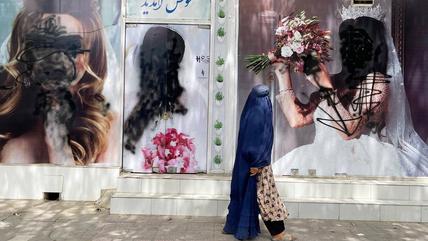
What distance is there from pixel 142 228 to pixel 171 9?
9.94ft

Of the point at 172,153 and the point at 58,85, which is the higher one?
the point at 58,85

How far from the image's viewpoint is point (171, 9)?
7676 millimetres

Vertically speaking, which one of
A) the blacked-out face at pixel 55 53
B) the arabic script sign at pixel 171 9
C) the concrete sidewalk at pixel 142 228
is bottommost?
the concrete sidewalk at pixel 142 228

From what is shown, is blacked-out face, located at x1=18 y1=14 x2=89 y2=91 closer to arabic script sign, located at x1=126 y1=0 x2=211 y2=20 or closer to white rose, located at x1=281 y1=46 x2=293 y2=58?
arabic script sign, located at x1=126 y1=0 x2=211 y2=20

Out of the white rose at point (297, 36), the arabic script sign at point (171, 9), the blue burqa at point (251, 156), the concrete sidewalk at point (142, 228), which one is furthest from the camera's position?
the arabic script sign at point (171, 9)

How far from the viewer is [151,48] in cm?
768

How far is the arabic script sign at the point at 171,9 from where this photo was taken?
7680 millimetres

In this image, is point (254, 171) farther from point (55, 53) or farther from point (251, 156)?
point (55, 53)

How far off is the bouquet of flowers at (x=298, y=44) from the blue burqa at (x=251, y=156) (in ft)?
5.48

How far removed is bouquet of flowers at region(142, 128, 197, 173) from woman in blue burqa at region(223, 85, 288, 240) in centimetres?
173

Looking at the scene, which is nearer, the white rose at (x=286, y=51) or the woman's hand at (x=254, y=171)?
the woman's hand at (x=254, y=171)

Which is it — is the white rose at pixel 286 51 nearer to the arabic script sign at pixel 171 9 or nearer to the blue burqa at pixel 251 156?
the arabic script sign at pixel 171 9

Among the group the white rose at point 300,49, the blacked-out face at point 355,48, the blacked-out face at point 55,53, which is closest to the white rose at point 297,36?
the white rose at point 300,49

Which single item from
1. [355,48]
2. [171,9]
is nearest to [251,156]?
[355,48]
